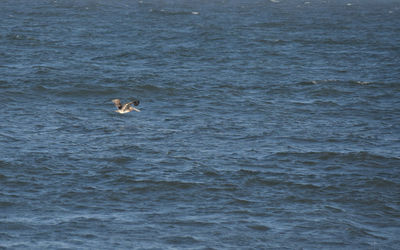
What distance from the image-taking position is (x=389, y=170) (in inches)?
1029

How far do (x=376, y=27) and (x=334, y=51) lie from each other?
2077 cm

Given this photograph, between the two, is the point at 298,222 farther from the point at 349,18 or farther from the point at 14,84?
the point at 349,18

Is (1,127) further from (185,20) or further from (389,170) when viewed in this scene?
(185,20)

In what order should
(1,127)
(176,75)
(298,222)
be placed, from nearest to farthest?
1. (298,222)
2. (1,127)
3. (176,75)

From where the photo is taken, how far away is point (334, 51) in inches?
2165

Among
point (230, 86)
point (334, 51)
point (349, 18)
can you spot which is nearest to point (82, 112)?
point (230, 86)

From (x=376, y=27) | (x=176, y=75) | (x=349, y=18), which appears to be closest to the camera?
(x=176, y=75)

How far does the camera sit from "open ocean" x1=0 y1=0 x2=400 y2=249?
20.5 metres

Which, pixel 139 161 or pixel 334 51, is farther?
pixel 334 51

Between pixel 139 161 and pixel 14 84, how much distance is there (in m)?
15.8

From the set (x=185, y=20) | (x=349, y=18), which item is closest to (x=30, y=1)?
(x=185, y=20)

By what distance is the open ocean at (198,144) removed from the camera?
20.5m

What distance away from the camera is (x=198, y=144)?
28.8 meters

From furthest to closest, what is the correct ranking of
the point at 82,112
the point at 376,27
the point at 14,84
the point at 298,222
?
1. the point at 376,27
2. the point at 14,84
3. the point at 82,112
4. the point at 298,222
